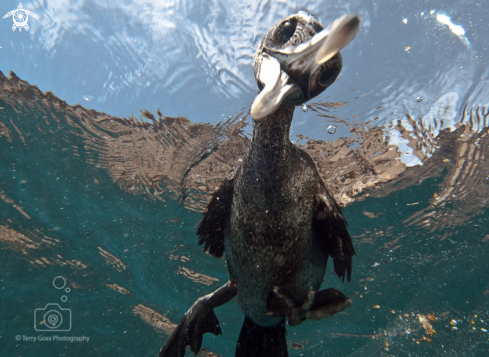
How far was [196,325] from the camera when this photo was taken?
3.89m

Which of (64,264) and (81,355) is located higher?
(64,264)

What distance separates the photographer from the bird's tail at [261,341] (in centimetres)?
372

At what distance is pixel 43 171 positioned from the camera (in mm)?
9164

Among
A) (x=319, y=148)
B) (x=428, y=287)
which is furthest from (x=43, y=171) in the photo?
(x=428, y=287)

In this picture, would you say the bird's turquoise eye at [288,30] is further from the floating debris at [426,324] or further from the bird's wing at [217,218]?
the floating debris at [426,324]

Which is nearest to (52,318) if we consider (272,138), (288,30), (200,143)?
(200,143)

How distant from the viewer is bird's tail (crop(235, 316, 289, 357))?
3723 millimetres

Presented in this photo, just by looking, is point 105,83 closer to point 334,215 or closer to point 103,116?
point 103,116

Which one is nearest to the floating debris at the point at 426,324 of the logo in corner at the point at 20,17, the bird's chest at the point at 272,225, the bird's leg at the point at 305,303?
the bird's chest at the point at 272,225

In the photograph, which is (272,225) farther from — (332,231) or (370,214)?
(370,214)

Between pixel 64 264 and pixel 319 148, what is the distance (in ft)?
45.1

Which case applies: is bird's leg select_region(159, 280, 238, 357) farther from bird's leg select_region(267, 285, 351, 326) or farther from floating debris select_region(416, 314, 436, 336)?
floating debris select_region(416, 314, 436, 336)

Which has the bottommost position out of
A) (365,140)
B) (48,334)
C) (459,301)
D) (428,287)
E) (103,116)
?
(459,301)

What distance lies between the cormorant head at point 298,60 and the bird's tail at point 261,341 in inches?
129
